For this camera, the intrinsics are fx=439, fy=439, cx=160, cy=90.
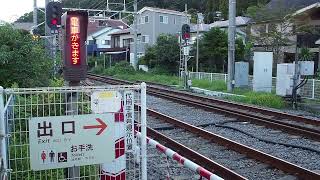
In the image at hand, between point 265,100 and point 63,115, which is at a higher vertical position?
point 63,115

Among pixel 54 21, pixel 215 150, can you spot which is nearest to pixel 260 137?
pixel 215 150

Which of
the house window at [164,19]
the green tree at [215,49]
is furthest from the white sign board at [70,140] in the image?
the house window at [164,19]

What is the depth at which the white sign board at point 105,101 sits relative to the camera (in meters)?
4.42

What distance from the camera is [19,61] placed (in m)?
10.2

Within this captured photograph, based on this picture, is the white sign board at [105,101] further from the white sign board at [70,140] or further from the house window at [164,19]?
the house window at [164,19]

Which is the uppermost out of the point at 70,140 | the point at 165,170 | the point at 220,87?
the point at 70,140

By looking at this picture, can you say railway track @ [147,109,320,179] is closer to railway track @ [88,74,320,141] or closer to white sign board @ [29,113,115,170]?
railway track @ [88,74,320,141]

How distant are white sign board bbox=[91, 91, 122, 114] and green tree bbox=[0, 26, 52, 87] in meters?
5.72

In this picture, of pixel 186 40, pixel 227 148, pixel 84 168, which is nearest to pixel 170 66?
pixel 186 40

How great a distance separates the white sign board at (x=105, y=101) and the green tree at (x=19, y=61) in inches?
225

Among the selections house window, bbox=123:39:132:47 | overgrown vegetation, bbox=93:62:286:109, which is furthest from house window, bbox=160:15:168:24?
overgrown vegetation, bbox=93:62:286:109

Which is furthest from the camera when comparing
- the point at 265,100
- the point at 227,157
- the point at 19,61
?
the point at 265,100

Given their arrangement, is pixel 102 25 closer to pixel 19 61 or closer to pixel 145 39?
pixel 145 39

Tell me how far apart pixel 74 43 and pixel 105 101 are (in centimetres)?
66
